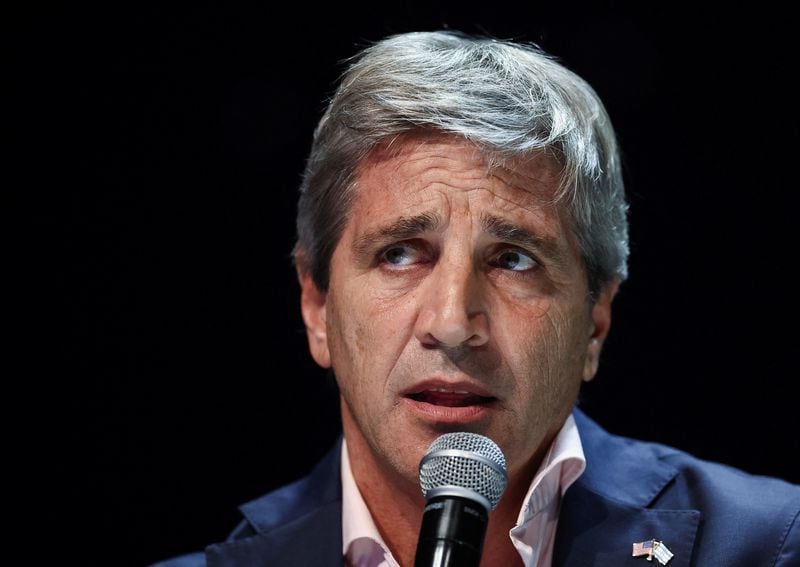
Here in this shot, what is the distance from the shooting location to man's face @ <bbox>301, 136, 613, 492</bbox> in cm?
217

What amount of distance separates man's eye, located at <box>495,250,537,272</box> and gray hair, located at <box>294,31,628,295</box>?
0.17 m

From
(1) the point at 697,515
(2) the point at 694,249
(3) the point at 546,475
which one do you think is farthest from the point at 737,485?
(2) the point at 694,249

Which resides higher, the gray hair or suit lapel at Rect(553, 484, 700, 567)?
the gray hair

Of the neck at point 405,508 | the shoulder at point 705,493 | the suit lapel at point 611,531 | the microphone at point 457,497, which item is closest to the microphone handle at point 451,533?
the microphone at point 457,497

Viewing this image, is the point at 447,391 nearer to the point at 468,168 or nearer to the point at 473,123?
the point at 468,168

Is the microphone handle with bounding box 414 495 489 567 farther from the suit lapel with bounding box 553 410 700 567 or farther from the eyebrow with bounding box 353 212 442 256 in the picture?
the suit lapel with bounding box 553 410 700 567

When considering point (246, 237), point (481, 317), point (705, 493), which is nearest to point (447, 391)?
point (481, 317)

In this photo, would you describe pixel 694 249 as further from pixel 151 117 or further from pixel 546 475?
pixel 151 117

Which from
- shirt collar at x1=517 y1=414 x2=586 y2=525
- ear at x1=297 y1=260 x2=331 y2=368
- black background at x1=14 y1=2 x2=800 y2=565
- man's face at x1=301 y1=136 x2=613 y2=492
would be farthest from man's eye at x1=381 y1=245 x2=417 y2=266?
black background at x1=14 y1=2 x2=800 y2=565

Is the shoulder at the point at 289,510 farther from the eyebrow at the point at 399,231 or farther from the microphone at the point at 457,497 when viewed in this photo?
the microphone at the point at 457,497

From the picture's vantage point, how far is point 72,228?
10.4 ft

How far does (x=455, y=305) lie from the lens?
2.13 metres

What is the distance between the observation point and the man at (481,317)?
222cm

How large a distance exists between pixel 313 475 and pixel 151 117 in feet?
4.10
